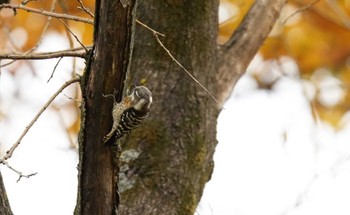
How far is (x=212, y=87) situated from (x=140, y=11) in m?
0.46

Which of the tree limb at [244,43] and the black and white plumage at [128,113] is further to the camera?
the tree limb at [244,43]

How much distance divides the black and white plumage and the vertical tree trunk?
78cm

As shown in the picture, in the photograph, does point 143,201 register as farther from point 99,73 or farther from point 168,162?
point 99,73

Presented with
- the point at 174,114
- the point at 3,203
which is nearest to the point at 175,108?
the point at 174,114

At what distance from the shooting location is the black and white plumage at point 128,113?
211 cm

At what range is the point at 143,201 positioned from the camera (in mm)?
2941

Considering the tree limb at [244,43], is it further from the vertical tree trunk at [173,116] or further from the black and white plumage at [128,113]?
the black and white plumage at [128,113]

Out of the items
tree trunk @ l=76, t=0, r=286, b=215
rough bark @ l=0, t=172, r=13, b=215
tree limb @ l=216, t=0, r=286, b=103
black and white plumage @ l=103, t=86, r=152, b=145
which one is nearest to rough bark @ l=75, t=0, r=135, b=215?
black and white plumage @ l=103, t=86, r=152, b=145

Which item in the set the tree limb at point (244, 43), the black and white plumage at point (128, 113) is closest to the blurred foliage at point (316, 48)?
the tree limb at point (244, 43)

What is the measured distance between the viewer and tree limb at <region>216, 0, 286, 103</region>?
3.62 metres

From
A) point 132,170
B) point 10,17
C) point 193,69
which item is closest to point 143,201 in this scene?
point 132,170

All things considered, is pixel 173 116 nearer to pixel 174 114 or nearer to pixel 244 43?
pixel 174 114

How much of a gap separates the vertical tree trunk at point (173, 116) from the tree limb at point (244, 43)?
0.67ft

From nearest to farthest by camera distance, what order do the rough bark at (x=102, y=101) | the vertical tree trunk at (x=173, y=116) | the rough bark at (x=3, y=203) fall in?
the rough bark at (x=102, y=101) → the rough bark at (x=3, y=203) → the vertical tree trunk at (x=173, y=116)
